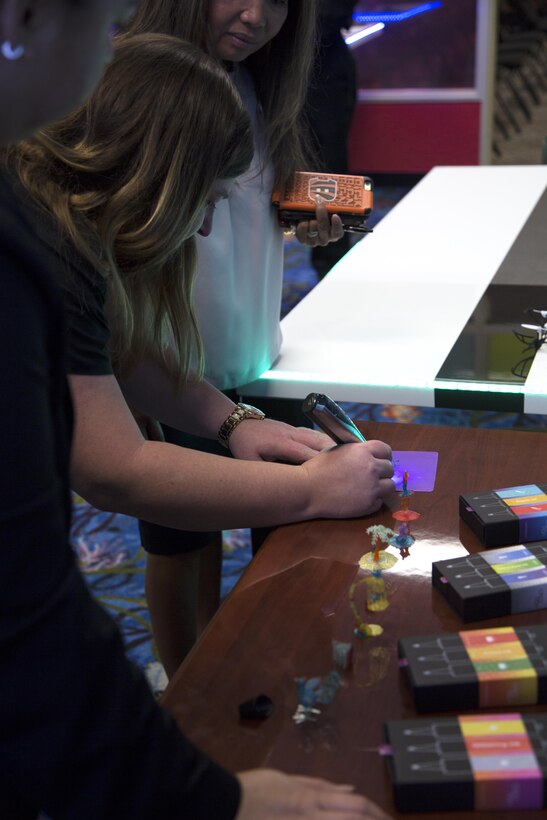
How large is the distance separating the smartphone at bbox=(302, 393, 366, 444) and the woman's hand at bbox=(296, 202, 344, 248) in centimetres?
53

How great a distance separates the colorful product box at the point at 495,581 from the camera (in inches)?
35.9

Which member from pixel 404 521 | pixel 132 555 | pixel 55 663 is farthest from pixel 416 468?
pixel 132 555

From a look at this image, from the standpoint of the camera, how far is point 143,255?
1.11 metres

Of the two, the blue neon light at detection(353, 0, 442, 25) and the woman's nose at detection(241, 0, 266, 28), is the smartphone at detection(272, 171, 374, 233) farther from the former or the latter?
the blue neon light at detection(353, 0, 442, 25)

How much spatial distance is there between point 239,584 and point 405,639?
225mm

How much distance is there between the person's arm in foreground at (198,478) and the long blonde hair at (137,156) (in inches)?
6.0

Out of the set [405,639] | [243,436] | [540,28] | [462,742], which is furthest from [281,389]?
[540,28]

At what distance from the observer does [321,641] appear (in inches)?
35.8

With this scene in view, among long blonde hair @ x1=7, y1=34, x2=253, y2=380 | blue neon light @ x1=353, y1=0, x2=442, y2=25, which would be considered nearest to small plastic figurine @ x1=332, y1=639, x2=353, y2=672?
long blonde hair @ x1=7, y1=34, x2=253, y2=380

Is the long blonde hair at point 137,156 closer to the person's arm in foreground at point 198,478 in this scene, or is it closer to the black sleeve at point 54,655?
the person's arm in foreground at point 198,478

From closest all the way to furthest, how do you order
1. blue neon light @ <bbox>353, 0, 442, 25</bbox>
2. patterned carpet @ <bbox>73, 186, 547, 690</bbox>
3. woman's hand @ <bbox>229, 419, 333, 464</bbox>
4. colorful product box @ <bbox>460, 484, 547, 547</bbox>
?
colorful product box @ <bbox>460, 484, 547, 547</bbox>, woman's hand @ <bbox>229, 419, 333, 464</bbox>, patterned carpet @ <bbox>73, 186, 547, 690</bbox>, blue neon light @ <bbox>353, 0, 442, 25</bbox>

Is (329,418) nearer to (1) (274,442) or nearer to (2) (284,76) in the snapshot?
(1) (274,442)

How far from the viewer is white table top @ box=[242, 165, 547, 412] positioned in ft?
5.17

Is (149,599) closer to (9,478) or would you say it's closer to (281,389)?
(281,389)
